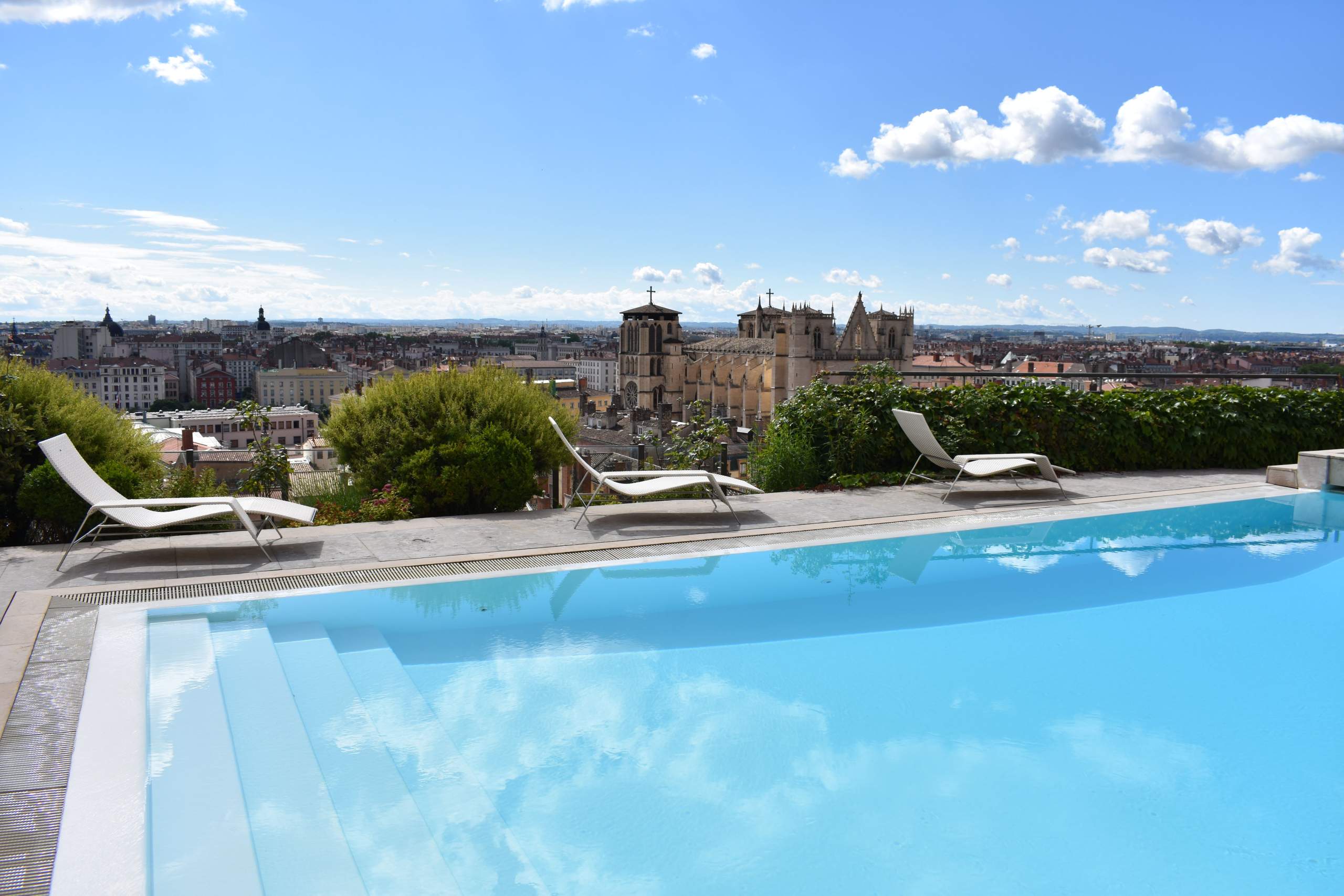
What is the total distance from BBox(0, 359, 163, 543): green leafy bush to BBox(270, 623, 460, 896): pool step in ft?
7.02

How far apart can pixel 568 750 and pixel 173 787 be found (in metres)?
0.95

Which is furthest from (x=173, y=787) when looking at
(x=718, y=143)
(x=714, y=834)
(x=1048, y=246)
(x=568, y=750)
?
(x=1048, y=246)

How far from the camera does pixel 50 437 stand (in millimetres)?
4504

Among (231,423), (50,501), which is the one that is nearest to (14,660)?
(50,501)

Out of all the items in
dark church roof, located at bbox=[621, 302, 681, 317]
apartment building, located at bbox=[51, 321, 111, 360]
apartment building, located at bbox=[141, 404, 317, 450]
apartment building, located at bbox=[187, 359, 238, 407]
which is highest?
dark church roof, located at bbox=[621, 302, 681, 317]

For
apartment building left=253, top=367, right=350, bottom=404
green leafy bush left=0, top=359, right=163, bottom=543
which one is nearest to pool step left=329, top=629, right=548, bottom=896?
green leafy bush left=0, top=359, right=163, bottom=543

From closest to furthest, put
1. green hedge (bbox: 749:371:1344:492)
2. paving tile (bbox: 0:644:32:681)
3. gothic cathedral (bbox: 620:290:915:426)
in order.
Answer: paving tile (bbox: 0:644:32:681), green hedge (bbox: 749:371:1344:492), gothic cathedral (bbox: 620:290:915:426)

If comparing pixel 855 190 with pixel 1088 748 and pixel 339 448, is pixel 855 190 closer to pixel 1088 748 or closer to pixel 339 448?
pixel 339 448

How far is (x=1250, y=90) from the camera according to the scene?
1088cm

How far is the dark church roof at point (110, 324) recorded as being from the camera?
102 m

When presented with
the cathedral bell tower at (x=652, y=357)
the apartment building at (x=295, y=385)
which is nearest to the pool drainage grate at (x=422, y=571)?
the cathedral bell tower at (x=652, y=357)

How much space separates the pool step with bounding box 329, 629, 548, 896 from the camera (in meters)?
1.90

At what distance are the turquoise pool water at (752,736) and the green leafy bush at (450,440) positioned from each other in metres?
1.33

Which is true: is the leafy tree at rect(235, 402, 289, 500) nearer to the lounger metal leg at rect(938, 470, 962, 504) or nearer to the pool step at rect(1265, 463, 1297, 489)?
the lounger metal leg at rect(938, 470, 962, 504)
